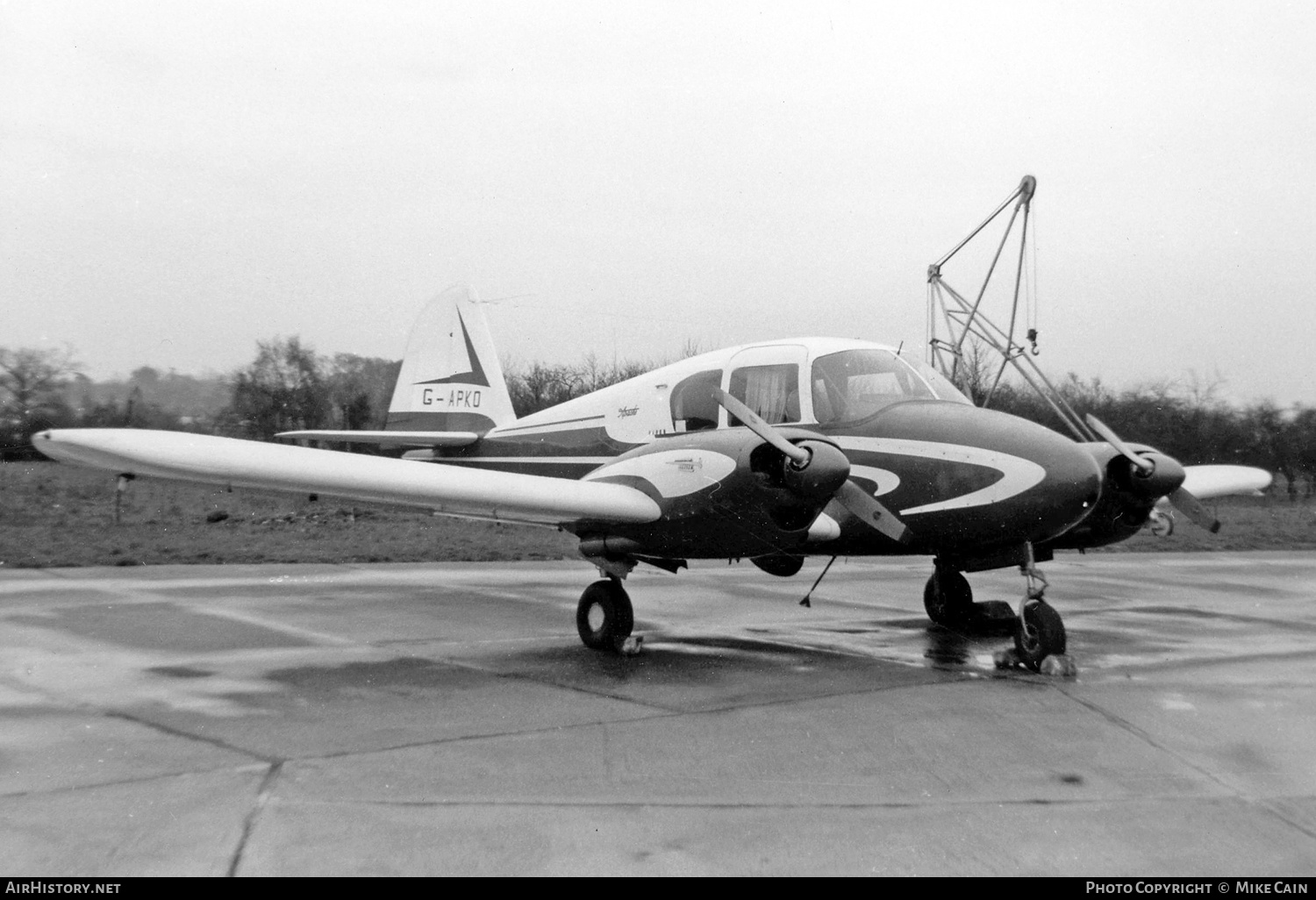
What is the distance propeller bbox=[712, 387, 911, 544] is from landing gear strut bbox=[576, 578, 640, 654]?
74.7 inches

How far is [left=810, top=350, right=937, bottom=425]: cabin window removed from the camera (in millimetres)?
9375

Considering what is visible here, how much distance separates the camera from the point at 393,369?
88.5 feet

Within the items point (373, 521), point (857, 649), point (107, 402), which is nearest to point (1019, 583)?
point (857, 649)

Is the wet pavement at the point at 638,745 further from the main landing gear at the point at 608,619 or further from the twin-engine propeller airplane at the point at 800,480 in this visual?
the twin-engine propeller airplane at the point at 800,480

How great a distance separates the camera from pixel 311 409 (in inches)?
710

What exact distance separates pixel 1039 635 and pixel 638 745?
3.77 meters

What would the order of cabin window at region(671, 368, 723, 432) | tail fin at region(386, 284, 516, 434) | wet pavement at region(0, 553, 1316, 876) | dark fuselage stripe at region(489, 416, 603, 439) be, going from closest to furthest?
wet pavement at region(0, 553, 1316, 876) → cabin window at region(671, 368, 723, 432) → dark fuselage stripe at region(489, 416, 603, 439) → tail fin at region(386, 284, 516, 434)

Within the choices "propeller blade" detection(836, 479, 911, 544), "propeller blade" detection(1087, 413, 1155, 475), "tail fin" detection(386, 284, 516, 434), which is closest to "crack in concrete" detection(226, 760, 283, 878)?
"propeller blade" detection(836, 479, 911, 544)

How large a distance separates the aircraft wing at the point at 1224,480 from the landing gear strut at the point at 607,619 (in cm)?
626

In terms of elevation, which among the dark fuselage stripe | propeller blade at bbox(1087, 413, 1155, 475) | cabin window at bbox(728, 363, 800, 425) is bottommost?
propeller blade at bbox(1087, 413, 1155, 475)

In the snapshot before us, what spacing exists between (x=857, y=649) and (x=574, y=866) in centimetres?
587

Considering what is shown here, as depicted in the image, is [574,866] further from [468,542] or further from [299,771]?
[468,542]

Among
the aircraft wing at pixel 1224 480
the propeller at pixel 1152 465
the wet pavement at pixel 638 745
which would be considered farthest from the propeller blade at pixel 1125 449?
the aircraft wing at pixel 1224 480

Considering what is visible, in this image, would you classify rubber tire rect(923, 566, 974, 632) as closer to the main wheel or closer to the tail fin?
the main wheel
